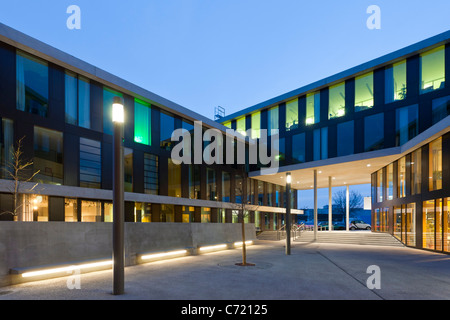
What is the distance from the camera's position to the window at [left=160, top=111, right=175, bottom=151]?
21438mm

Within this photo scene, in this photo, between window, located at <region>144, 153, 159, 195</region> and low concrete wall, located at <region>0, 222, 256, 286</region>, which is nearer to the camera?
low concrete wall, located at <region>0, 222, 256, 286</region>

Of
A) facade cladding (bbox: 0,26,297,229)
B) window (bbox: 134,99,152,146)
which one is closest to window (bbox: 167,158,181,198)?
facade cladding (bbox: 0,26,297,229)

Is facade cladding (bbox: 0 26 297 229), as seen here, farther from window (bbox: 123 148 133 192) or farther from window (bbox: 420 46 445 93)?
window (bbox: 420 46 445 93)

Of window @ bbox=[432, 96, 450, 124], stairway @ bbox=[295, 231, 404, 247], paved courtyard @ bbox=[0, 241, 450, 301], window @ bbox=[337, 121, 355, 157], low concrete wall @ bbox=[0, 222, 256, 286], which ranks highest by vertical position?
window @ bbox=[432, 96, 450, 124]

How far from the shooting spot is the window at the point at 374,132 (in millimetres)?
22781

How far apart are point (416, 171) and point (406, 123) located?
4.11m

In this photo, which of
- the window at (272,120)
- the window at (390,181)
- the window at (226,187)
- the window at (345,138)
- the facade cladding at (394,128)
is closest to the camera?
the facade cladding at (394,128)

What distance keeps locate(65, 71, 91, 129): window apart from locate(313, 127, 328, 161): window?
19.2 meters

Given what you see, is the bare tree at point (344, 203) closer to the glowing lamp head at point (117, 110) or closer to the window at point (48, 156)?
the window at point (48, 156)

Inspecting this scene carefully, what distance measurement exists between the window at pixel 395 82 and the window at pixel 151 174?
62.0 feet

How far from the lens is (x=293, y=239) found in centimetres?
2555

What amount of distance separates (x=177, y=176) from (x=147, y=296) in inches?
613

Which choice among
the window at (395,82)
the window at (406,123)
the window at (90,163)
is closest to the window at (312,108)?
the window at (395,82)

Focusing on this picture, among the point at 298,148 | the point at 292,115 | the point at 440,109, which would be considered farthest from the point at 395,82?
the point at 298,148
